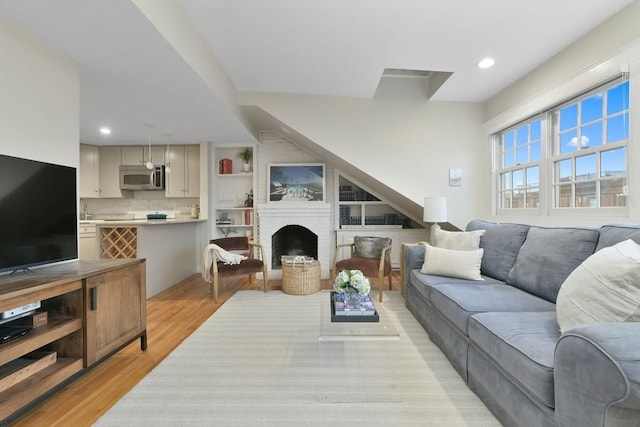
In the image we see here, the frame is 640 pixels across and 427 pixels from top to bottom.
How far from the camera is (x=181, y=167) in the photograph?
16.3 ft

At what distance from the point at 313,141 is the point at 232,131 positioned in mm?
1219

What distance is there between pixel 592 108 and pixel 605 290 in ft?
6.58

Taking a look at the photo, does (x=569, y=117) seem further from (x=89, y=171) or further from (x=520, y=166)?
(x=89, y=171)

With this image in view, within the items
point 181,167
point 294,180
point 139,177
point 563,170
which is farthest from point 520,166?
point 139,177

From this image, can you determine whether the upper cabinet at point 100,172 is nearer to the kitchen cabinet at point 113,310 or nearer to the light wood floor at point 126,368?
the light wood floor at point 126,368

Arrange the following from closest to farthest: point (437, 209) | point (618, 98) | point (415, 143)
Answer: point (618, 98), point (437, 209), point (415, 143)

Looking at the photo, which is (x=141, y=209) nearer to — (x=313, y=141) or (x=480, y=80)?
(x=313, y=141)

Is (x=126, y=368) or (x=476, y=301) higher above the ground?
(x=476, y=301)

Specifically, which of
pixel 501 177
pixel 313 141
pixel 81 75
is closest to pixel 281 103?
pixel 313 141

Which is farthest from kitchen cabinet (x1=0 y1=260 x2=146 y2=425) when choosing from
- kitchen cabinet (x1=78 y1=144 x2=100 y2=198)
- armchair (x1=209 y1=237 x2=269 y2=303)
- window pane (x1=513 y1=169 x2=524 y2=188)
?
window pane (x1=513 y1=169 x2=524 y2=188)

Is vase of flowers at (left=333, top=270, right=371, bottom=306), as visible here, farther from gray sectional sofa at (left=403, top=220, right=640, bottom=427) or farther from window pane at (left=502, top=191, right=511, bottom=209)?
window pane at (left=502, top=191, right=511, bottom=209)

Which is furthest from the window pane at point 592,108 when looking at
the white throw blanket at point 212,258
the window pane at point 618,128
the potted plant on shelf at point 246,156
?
the potted plant on shelf at point 246,156

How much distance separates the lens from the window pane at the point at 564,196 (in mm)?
2709

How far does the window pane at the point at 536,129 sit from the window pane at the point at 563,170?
0.41m
